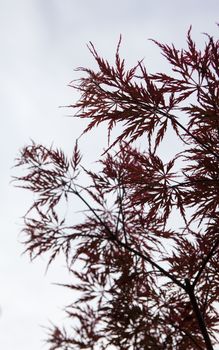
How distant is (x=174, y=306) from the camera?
3164 millimetres

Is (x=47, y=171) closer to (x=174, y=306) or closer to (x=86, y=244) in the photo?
(x=86, y=244)

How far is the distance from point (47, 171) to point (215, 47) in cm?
244

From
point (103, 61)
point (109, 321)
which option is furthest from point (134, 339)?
point (103, 61)

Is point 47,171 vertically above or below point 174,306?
above

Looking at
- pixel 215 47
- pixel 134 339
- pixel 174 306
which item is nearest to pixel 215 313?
pixel 174 306

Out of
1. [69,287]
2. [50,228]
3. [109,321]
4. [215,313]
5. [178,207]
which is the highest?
[50,228]

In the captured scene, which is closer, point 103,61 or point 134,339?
point 103,61

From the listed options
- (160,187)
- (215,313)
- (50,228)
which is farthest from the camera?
(50,228)

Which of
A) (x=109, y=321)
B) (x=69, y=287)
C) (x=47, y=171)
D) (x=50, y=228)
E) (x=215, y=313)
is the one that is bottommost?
(x=215, y=313)

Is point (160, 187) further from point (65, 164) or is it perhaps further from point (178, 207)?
point (65, 164)

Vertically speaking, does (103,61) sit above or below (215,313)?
above

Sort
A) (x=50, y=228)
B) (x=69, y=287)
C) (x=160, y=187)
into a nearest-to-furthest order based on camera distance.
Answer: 1. (x=160, y=187)
2. (x=50, y=228)
3. (x=69, y=287)

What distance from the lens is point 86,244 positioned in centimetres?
355

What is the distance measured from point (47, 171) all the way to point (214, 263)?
2017 mm
